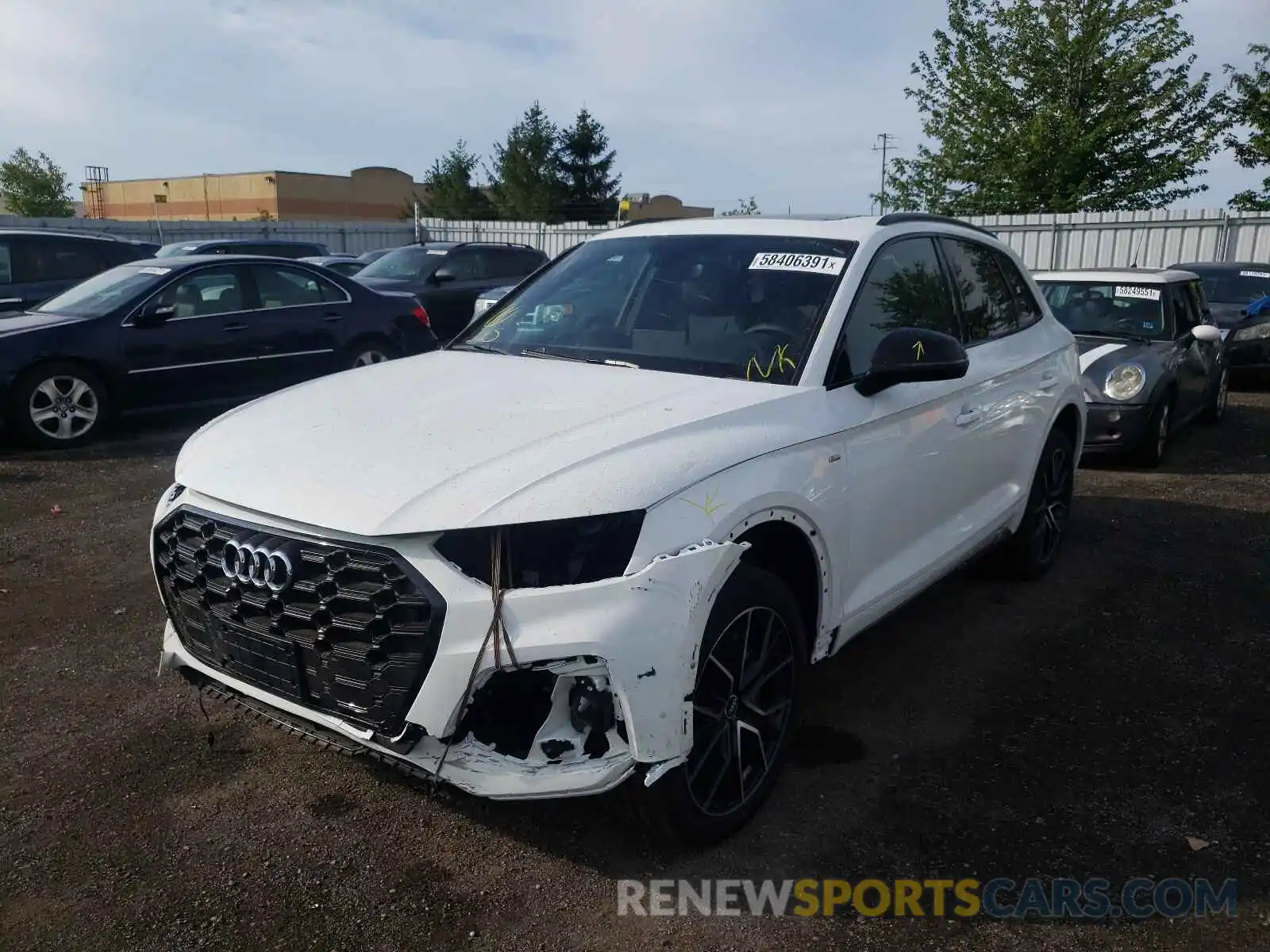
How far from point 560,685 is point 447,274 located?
1336 centimetres

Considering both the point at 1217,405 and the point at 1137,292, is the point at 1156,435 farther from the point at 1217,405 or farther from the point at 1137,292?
the point at 1217,405

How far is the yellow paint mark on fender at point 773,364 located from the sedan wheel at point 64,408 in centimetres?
696

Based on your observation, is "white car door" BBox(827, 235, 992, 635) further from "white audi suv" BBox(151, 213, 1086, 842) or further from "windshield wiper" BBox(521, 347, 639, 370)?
"windshield wiper" BBox(521, 347, 639, 370)

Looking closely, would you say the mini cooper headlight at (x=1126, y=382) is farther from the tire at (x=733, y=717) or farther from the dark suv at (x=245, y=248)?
the dark suv at (x=245, y=248)

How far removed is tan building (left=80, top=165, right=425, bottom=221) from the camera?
2149 inches

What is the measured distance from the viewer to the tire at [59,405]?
26.7ft

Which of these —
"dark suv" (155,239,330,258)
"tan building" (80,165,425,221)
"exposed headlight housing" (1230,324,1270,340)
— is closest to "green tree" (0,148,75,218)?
"tan building" (80,165,425,221)

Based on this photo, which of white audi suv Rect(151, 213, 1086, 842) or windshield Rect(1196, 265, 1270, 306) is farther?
windshield Rect(1196, 265, 1270, 306)

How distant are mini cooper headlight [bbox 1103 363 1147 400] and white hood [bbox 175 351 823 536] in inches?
228

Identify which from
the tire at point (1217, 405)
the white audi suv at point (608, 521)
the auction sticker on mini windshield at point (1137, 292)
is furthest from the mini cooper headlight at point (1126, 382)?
the white audi suv at point (608, 521)

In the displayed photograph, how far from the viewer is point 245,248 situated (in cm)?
1473

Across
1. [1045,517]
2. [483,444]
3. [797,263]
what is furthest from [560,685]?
[1045,517]

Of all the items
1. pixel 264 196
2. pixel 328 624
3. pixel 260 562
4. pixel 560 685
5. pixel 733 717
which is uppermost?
pixel 264 196

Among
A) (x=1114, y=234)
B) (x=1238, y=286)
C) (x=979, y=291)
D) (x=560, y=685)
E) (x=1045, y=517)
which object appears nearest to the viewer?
(x=560, y=685)
